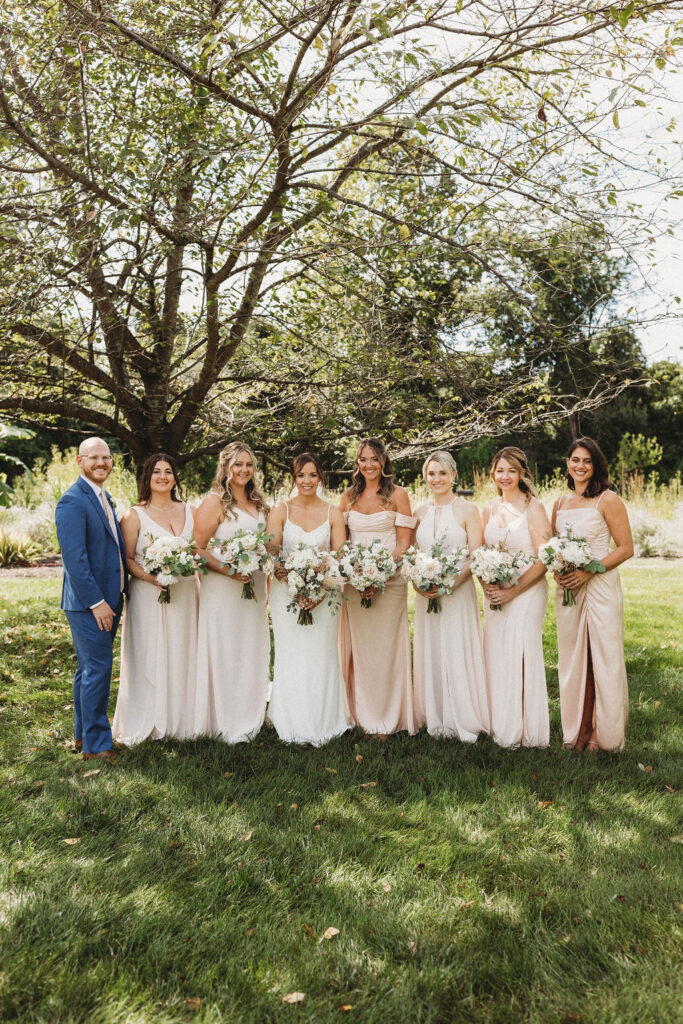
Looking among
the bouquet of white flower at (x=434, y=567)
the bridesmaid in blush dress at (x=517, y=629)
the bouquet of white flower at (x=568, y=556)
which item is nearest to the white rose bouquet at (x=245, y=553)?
the bouquet of white flower at (x=434, y=567)

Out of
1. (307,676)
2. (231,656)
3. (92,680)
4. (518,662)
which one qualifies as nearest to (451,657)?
(518,662)

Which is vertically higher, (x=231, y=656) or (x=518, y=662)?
(x=231, y=656)

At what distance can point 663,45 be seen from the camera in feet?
17.4

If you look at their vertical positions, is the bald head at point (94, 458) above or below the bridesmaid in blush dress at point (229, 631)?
above

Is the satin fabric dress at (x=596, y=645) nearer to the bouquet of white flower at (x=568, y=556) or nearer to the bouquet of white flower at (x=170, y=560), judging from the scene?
the bouquet of white flower at (x=568, y=556)

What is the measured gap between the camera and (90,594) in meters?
5.41

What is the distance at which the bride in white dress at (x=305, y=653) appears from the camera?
5996mm

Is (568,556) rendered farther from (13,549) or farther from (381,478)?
(13,549)

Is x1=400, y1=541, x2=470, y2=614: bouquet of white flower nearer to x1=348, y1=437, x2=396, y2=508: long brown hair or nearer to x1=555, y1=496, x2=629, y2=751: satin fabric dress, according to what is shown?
x1=348, y1=437, x2=396, y2=508: long brown hair

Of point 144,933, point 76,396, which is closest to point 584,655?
point 144,933

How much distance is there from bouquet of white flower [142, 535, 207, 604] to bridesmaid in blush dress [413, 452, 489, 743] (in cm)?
190

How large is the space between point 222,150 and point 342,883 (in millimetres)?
5053

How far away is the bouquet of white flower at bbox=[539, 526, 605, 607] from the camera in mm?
5520

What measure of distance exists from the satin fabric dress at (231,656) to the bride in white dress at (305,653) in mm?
150
